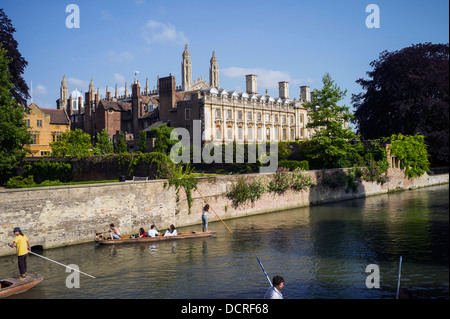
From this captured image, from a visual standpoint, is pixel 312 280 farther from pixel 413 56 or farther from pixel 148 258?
pixel 413 56

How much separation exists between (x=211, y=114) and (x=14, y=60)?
Result: 31.0m

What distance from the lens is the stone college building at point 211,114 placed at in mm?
62562

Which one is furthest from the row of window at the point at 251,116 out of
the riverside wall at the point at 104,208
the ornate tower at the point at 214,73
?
the riverside wall at the point at 104,208

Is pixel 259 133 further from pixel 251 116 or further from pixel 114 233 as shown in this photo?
pixel 114 233

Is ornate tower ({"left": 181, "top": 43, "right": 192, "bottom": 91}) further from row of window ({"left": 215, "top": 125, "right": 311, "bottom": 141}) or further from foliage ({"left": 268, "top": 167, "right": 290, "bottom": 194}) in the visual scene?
foliage ({"left": 268, "top": 167, "right": 290, "bottom": 194})

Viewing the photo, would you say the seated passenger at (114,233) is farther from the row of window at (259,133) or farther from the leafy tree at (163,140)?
the row of window at (259,133)

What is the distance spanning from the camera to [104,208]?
21.7 meters

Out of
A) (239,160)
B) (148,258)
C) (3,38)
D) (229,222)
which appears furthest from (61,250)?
(239,160)

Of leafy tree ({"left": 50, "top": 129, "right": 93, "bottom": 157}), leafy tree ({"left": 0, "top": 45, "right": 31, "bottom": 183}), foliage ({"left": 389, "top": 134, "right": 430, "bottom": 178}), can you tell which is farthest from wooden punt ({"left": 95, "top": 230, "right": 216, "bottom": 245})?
leafy tree ({"left": 50, "top": 129, "right": 93, "bottom": 157})

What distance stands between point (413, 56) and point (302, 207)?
71.9 feet

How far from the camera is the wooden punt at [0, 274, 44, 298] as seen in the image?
13.3 m

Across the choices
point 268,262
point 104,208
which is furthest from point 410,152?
point 104,208

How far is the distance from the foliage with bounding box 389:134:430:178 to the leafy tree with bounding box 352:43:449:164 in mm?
956

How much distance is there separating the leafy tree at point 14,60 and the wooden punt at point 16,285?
79.0 feet
